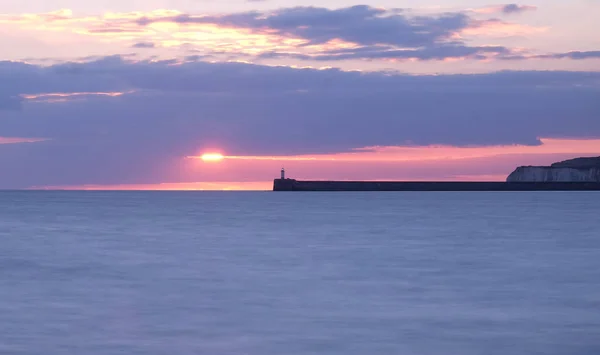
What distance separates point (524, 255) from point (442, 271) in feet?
24.2

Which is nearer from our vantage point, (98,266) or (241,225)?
(98,266)

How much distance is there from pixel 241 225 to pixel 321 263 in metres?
27.4

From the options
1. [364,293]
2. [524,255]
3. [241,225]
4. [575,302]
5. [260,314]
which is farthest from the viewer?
[241,225]

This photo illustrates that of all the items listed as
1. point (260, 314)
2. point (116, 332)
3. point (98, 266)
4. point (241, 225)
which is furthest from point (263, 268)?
point (241, 225)

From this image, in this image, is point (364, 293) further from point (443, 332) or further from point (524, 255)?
point (524, 255)

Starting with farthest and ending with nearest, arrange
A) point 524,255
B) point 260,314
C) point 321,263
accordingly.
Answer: point 524,255
point 321,263
point 260,314

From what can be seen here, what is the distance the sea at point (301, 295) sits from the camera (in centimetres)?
1664

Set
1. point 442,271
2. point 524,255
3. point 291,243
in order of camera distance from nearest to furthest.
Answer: point 442,271, point 524,255, point 291,243

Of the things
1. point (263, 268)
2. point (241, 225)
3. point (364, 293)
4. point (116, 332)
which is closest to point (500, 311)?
point (364, 293)

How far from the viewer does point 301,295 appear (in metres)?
23.3

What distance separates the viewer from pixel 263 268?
99.6ft

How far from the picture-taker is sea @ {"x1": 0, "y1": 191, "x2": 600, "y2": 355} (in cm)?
1664

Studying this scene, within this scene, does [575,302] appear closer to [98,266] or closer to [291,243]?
[98,266]

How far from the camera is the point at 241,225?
5925cm
